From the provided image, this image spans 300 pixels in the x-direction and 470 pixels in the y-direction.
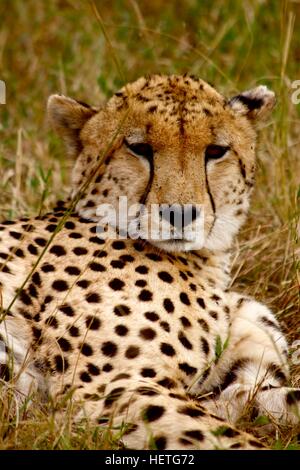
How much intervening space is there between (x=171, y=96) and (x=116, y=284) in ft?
2.09

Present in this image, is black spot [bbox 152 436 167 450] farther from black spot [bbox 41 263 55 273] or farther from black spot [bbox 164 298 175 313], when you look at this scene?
black spot [bbox 41 263 55 273]

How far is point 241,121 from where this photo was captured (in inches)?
139

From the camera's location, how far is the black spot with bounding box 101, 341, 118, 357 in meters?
2.96

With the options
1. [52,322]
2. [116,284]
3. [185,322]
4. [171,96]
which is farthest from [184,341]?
[171,96]

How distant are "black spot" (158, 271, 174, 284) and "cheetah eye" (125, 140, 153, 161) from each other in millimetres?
365

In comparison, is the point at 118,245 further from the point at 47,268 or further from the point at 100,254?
the point at 47,268

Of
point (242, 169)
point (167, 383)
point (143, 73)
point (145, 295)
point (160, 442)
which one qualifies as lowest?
point (160, 442)

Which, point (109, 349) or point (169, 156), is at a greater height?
point (169, 156)

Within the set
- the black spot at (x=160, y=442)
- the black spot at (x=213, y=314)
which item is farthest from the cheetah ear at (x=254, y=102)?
the black spot at (x=160, y=442)

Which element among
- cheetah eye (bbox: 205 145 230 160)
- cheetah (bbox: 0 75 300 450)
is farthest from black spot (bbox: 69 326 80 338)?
cheetah eye (bbox: 205 145 230 160)

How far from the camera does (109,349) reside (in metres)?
2.97

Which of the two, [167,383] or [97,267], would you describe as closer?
[167,383]

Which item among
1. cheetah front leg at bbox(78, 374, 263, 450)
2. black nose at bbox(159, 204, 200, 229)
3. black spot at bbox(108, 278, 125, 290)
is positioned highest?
black nose at bbox(159, 204, 200, 229)

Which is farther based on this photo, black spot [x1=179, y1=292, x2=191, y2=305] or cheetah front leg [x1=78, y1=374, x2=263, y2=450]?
black spot [x1=179, y1=292, x2=191, y2=305]
